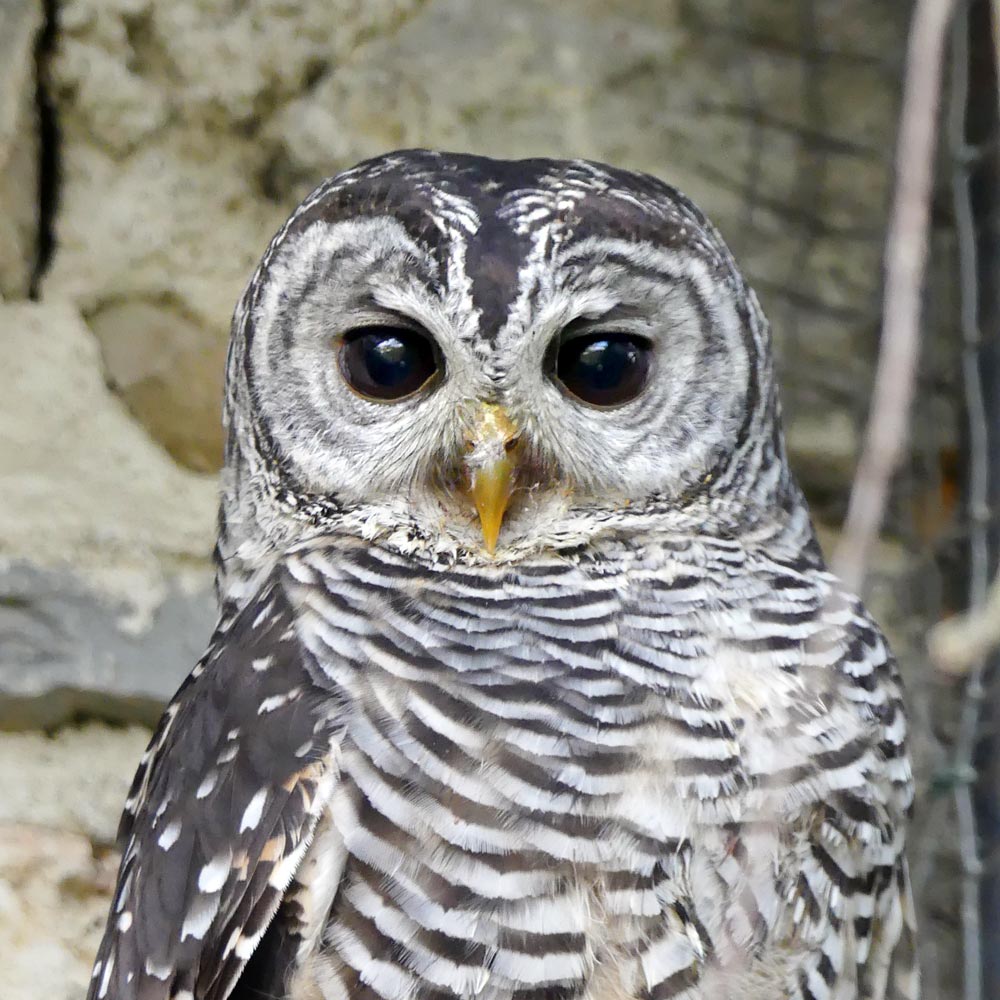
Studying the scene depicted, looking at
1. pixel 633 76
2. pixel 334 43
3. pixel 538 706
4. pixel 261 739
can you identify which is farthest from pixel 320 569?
pixel 633 76

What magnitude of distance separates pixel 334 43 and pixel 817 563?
4.10 ft

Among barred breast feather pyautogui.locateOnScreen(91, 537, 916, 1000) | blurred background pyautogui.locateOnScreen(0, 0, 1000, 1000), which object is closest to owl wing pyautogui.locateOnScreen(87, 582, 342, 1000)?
barred breast feather pyautogui.locateOnScreen(91, 537, 916, 1000)

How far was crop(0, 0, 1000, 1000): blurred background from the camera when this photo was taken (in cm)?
207

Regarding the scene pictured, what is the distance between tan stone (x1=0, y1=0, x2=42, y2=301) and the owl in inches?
20.9

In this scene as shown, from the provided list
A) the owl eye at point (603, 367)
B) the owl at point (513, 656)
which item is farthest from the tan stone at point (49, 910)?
the owl eye at point (603, 367)

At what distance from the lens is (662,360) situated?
1.82 m

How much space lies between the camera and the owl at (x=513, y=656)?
1.49 m

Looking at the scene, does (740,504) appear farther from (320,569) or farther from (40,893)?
(40,893)

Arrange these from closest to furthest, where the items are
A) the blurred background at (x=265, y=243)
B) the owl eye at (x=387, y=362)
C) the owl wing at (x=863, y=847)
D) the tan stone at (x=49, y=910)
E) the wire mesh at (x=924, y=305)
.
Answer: the owl wing at (x=863, y=847) → the owl eye at (x=387, y=362) → the tan stone at (x=49, y=910) → the blurred background at (x=265, y=243) → the wire mesh at (x=924, y=305)

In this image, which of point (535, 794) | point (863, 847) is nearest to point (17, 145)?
point (535, 794)

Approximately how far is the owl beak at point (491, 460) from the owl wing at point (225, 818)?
27 centimetres

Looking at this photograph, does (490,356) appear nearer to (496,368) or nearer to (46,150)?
(496,368)

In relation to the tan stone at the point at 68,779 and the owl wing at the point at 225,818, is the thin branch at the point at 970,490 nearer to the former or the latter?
the owl wing at the point at 225,818

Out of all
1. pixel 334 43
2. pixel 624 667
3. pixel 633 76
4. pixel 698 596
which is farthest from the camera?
pixel 633 76
